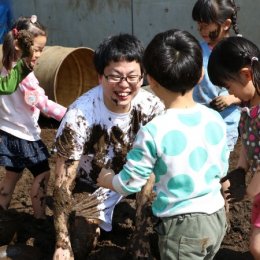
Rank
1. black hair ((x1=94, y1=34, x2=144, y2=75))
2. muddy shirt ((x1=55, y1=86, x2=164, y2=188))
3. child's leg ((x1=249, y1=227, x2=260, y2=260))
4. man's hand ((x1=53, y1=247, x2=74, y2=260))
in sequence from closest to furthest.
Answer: child's leg ((x1=249, y1=227, x2=260, y2=260))
man's hand ((x1=53, y1=247, x2=74, y2=260))
black hair ((x1=94, y1=34, x2=144, y2=75))
muddy shirt ((x1=55, y1=86, x2=164, y2=188))

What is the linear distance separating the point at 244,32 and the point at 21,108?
3.95m

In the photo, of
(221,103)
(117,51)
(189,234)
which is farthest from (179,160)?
(221,103)

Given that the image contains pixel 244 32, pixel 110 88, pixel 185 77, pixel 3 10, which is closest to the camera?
pixel 185 77

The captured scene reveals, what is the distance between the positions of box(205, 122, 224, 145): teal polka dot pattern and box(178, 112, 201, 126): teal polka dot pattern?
5 cm

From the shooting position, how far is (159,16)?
306 inches

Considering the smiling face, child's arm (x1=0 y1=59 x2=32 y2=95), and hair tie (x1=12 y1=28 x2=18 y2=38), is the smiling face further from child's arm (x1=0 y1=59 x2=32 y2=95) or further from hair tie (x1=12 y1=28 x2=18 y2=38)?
hair tie (x1=12 y1=28 x2=18 y2=38)

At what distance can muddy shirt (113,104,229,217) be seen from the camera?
2.32m

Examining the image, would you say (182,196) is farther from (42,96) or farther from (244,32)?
(244,32)

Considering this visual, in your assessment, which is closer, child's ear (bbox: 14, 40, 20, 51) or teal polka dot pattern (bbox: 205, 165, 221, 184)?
teal polka dot pattern (bbox: 205, 165, 221, 184)

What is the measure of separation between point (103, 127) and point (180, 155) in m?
0.99

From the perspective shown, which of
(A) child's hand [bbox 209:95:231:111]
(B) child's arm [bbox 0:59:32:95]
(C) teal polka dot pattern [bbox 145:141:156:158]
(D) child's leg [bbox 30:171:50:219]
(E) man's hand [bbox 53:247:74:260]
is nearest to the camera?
(C) teal polka dot pattern [bbox 145:141:156:158]

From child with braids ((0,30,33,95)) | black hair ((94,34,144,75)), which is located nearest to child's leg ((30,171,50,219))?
child with braids ((0,30,33,95))

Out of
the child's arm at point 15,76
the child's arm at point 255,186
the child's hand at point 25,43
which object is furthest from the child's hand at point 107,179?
the child's hand at point 25,43

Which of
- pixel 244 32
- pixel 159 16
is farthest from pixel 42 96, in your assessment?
pixel 159 16
